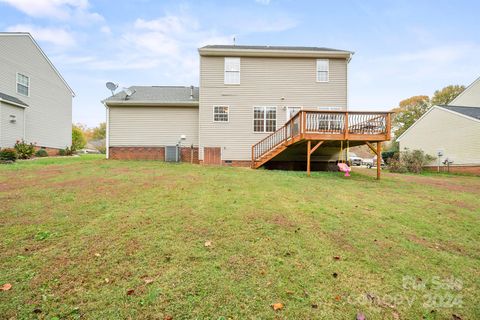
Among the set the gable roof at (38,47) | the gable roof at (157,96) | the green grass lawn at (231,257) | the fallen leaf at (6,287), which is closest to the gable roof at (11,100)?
the gable roof at (38,47)

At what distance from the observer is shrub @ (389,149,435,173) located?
16281mm

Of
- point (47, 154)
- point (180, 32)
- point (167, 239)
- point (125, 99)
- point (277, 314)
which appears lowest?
point (277, 314)

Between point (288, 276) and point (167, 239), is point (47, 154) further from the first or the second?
point (288, 276)

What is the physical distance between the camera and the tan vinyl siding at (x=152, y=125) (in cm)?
1414

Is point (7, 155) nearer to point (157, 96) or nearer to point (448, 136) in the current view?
point (157, 96)

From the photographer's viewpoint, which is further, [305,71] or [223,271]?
[305,71]

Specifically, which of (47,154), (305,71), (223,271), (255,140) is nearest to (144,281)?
(223,271)

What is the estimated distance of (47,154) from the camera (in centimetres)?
1673

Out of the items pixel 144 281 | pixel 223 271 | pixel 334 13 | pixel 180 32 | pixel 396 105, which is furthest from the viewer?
pixel 396 105

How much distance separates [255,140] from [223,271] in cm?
1111

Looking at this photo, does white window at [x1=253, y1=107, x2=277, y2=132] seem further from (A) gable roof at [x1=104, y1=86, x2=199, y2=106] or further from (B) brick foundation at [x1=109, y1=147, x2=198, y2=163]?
(B) brick foundation at [x1=109, y1=147, x2=198, y2=163]

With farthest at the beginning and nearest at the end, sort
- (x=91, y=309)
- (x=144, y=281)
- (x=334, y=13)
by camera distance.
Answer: (x=334, y=13)
(x=144, y=281)
(x=91, y=309)

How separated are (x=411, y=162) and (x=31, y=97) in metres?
28.2

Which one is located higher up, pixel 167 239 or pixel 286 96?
pixel 286 96
